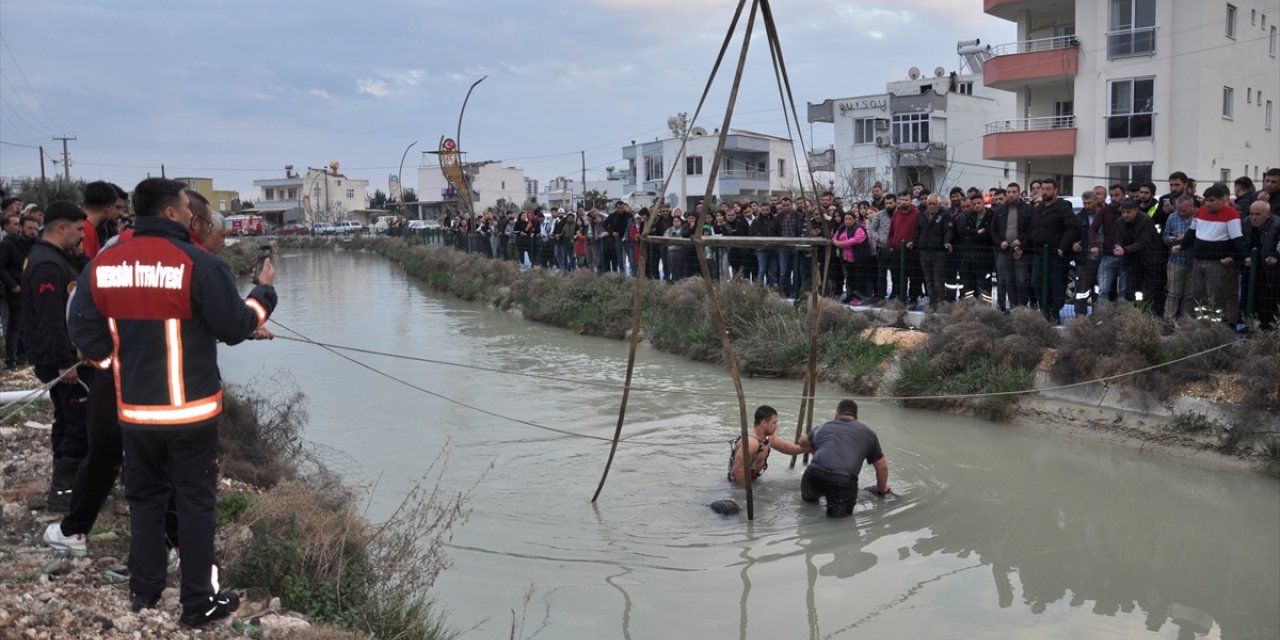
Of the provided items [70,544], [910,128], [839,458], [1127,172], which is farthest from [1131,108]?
[70,544]

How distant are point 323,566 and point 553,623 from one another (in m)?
1.62

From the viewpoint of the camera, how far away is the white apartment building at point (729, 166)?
2596 inches

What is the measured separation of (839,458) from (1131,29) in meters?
26.1

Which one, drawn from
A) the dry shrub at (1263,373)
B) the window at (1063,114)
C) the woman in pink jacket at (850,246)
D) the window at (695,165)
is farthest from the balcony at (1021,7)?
the window at (695,165)

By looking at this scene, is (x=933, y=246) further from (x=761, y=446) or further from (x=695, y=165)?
(x=695, y=165)

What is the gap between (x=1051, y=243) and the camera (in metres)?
12.2

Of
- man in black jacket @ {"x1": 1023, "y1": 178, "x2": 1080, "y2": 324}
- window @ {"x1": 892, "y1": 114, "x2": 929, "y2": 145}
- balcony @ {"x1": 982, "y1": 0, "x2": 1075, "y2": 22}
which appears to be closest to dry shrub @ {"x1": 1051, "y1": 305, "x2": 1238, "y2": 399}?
man in black jacket @ {"x1": 1023, "y1": 178, "x2": 1080, "y2": 324}

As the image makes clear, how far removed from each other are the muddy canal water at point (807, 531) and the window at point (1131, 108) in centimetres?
2048

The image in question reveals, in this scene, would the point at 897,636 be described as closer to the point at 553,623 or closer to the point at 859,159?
the point at 553,623

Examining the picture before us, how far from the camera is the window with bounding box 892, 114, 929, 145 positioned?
49.4m

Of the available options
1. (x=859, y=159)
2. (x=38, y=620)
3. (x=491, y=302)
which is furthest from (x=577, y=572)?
(x=859, y=159)

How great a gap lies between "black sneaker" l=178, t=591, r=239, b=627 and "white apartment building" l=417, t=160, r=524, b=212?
329 feet

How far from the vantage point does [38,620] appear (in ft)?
14.0

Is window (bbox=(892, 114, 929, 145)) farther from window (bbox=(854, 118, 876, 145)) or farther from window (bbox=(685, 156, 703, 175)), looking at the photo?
window (bbox=(685, 156, 703, 175))
